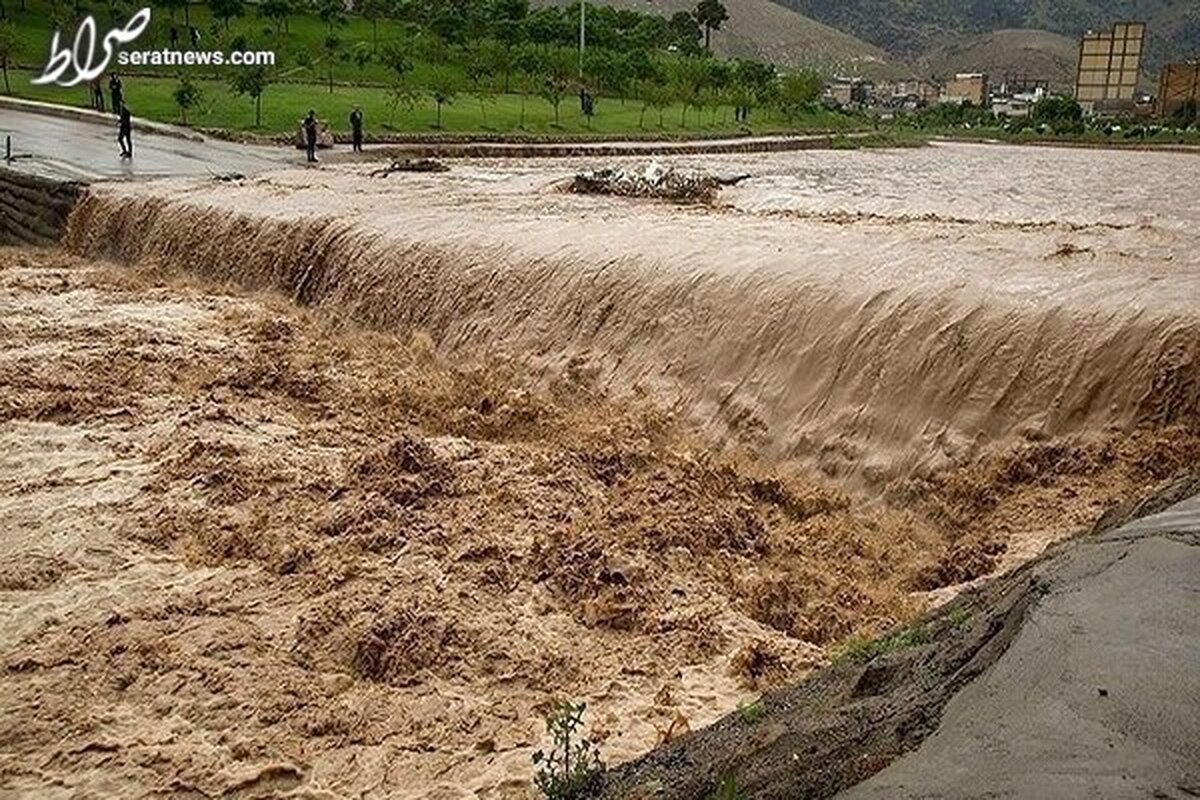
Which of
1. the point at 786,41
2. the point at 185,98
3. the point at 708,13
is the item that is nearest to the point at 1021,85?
the point at 786,41

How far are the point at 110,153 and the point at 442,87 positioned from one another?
15143 mm

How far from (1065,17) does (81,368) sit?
174 meters

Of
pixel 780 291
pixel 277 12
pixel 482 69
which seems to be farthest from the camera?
pixel 277 12

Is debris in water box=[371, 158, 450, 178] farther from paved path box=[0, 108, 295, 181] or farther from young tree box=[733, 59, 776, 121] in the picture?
young tree box=[733, 59, 776, 121]

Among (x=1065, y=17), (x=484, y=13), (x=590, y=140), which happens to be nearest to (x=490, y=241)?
(x=590, y=140)

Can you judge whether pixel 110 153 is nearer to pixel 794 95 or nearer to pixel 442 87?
pixel 442 87

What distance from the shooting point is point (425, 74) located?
149 ft

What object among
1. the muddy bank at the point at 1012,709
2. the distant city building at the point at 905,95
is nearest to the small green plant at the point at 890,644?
the muddy bank at the point at 1012,709

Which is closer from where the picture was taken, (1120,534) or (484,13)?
(1120,534)

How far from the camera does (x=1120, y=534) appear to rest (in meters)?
4.91

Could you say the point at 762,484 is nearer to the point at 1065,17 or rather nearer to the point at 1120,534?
the point at 1120,534

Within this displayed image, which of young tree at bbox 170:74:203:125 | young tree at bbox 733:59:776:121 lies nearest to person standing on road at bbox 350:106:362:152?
young tree at bbox 170:74:203:125

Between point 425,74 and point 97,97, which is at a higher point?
point 425,74

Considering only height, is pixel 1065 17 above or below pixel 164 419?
above
